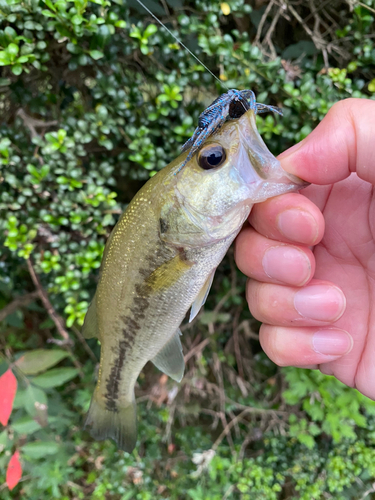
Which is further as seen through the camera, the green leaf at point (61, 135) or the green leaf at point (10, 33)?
the green leaf at point (61, 135)

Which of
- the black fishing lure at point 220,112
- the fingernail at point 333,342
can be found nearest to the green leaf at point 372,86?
the black fishing lure at point 220,112

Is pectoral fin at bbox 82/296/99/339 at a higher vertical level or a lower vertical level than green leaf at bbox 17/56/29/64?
lower

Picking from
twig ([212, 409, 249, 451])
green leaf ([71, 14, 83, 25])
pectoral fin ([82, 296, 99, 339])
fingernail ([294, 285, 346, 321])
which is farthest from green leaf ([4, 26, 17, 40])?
twig ([212, 409, 249, 451])

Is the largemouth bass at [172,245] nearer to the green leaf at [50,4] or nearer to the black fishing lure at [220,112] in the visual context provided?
the black fishing lure at [220,112]

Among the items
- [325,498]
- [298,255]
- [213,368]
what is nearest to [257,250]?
[298,255]

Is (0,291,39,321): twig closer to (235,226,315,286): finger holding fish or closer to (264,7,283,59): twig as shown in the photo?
(235,226,315,286): finger holding fish

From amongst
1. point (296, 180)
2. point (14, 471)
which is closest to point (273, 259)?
point (296, 180)

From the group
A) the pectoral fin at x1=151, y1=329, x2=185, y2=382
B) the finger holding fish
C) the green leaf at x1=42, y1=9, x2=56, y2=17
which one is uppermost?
the green leaf at x1=42, y1=9, x2=56, y2=17
